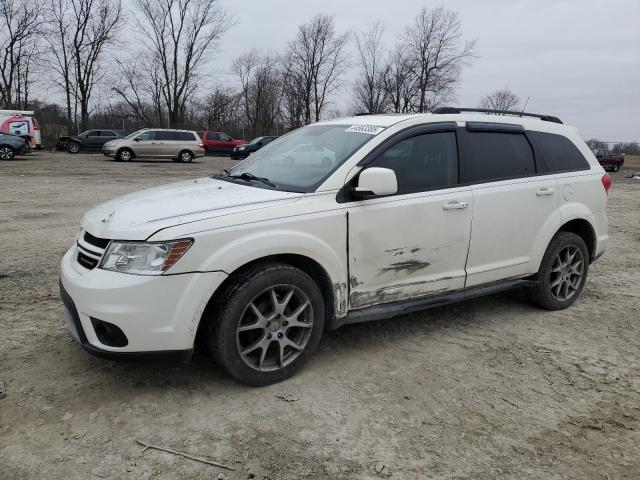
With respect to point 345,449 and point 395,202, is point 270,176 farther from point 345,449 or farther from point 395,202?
point 345,449

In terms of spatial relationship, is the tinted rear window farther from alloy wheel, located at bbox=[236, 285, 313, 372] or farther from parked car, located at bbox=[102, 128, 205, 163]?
parked car, located at bbox=[102, 128, 205, 163]

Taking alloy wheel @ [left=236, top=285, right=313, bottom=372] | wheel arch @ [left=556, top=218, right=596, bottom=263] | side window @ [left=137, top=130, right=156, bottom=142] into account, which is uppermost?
side window @ [left=137, top=130, right=156, bottom=142]

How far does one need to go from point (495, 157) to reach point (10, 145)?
2369cm

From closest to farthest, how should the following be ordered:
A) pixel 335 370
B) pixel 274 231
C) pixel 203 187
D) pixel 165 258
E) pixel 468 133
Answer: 1. pixel 165 258
2. pixel 274 231
3. pixel 335 370
4. pixel 203 187
5. pixel 468 133

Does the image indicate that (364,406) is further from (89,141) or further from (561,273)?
(89,141)

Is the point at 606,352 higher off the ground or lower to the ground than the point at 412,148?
lower

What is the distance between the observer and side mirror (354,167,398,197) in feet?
10.5

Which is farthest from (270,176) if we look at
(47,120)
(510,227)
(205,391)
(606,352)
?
(47,120)

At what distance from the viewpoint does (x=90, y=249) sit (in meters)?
3.01

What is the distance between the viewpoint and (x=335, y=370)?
3.35 meters

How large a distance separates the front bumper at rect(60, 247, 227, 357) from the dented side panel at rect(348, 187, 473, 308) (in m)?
0.97

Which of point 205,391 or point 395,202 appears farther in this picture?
point 395,202

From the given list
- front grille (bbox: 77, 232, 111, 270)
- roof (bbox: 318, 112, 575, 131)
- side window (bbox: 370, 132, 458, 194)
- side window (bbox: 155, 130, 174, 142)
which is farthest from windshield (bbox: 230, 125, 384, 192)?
side window (bbox: 155, 130, 174, 142)

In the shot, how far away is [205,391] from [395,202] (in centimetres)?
172
